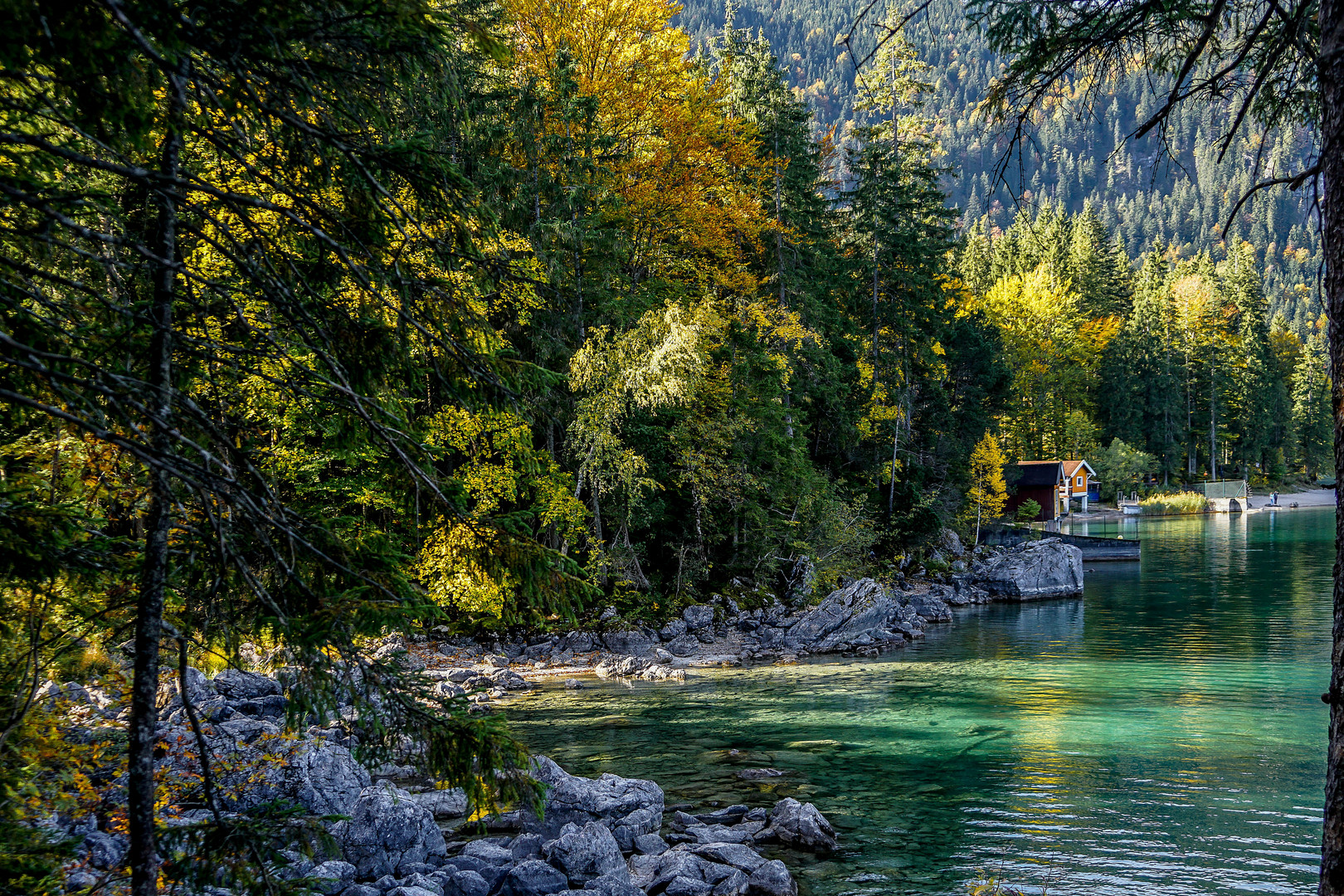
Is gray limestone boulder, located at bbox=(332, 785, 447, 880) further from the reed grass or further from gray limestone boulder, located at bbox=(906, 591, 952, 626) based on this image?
the reed grass

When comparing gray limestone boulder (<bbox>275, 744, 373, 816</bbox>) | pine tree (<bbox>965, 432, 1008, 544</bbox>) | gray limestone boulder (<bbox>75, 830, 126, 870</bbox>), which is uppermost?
pine tree (<bbox>965, 432, 1008, 544</bbox>)

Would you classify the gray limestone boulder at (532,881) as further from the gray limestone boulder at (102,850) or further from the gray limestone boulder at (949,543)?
the gray limestone boulder at (949,543)

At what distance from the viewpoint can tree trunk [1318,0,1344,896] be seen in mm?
4273

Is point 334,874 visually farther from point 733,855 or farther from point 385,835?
point 733,855

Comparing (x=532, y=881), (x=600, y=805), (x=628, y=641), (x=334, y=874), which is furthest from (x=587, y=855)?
(x=628, y=641)

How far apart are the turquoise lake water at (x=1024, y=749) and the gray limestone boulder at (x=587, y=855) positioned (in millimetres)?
2286

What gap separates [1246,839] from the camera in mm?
10953

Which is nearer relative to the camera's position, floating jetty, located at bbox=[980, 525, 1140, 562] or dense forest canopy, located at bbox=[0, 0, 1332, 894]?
dense forest canopy, located at bbox=[0, 0, 1332, 894]

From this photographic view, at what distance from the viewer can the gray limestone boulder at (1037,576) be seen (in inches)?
1403

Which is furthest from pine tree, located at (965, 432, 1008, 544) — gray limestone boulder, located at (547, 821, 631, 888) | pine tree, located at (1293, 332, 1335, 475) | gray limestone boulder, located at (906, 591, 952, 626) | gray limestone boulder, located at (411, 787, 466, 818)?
pine tree, located at (1293, 332, 1335, 475)

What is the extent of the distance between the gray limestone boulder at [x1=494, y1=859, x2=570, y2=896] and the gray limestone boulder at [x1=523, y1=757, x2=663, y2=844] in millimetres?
1308

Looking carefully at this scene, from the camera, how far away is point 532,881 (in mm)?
9305

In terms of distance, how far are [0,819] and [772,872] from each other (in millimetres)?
7516

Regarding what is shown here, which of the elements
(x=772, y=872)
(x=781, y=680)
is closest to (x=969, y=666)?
(x=781, y=680)
